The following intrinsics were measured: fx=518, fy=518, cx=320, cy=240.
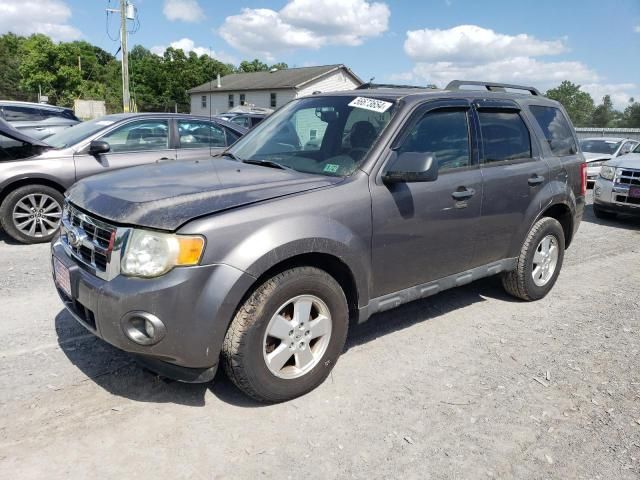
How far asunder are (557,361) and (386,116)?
2222mm

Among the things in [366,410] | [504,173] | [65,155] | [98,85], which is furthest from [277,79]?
[366,410]

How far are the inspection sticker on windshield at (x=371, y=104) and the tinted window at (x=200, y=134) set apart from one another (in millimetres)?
4199

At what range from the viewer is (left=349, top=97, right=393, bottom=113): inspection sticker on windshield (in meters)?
3.72

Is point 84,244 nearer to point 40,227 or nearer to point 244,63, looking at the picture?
point 40,227

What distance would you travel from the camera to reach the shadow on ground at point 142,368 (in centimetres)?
315

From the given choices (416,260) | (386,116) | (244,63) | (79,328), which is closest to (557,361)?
(416,260)

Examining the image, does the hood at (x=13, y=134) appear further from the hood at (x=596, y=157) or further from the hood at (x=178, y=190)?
the hood at (x=596, y=157)

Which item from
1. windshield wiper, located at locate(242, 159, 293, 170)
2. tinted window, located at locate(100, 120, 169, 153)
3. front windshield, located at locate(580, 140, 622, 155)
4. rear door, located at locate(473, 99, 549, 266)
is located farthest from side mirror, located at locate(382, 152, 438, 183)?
front windshield, located at locate(580, 140, 622, 155)

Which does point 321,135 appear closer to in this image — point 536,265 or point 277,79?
point 536,265

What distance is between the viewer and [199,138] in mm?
7676

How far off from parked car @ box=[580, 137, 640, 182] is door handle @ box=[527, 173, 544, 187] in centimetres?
990

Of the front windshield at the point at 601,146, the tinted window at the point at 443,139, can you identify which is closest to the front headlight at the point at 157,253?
the tinted window at the point at 443,139

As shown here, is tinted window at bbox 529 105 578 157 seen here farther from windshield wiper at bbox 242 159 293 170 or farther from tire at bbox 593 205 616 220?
tire at bbox 593 205 616 220

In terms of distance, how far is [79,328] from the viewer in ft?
13.1
